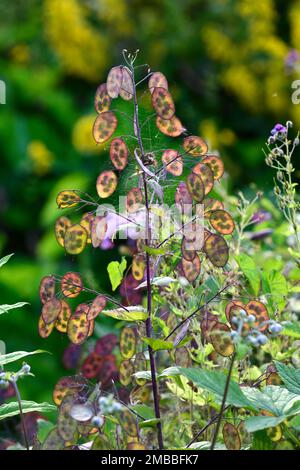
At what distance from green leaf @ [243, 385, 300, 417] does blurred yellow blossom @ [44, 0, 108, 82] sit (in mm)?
4349

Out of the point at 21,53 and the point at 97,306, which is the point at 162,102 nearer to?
the point at 97,306

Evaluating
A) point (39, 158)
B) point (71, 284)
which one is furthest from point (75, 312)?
point (39, 158)

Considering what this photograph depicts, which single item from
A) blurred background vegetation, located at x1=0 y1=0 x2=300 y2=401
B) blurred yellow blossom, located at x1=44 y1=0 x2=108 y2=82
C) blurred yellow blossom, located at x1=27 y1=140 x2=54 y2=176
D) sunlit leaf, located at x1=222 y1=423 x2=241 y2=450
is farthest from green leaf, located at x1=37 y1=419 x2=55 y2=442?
blurred yellow blossom, located at x1=44 y1=0 x2=108 y2=82

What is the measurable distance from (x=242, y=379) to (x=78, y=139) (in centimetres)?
384

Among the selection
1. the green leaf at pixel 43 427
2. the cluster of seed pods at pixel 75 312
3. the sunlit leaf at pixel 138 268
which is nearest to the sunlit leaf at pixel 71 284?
the cluster of seed pods at pixel 75 312

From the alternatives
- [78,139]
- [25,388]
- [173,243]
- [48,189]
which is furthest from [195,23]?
[173,243]

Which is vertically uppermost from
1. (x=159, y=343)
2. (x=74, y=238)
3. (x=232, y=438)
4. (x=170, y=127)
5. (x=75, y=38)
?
(x=75, y=38)

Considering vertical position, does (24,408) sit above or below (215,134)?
below

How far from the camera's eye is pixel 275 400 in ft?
3.26

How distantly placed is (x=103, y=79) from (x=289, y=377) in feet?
14.9

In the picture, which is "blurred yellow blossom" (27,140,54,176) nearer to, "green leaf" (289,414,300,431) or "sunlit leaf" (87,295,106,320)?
"sunlit leaf" (87,295,106,320)

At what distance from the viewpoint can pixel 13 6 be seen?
598cm

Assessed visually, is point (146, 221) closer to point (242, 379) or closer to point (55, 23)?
point (242, 379)

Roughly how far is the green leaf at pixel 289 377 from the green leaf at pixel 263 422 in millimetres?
74
